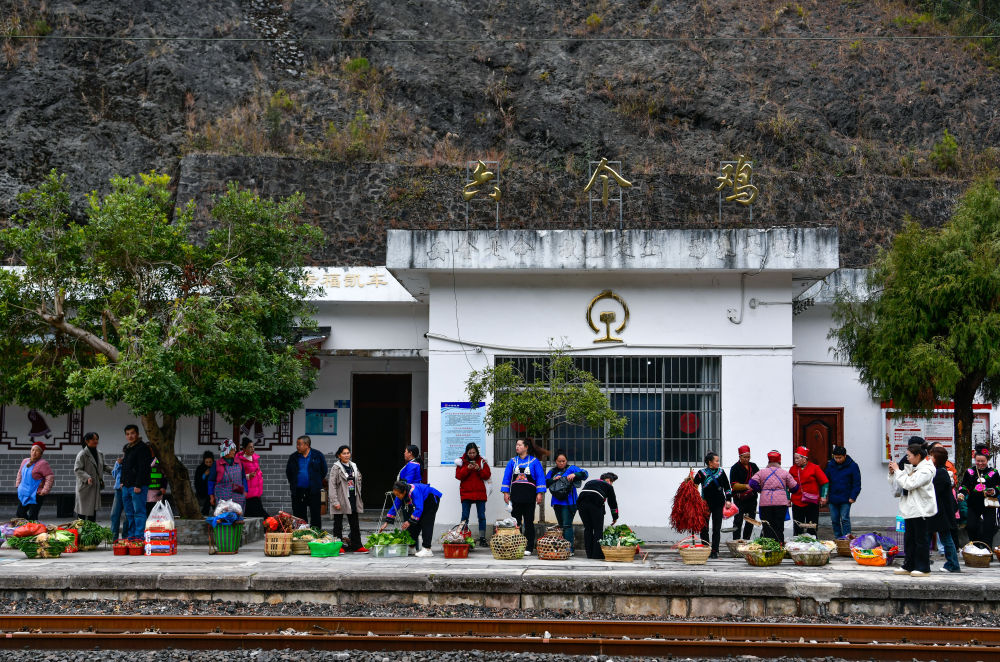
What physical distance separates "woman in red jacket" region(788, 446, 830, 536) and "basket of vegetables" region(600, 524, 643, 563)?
9.31 feet

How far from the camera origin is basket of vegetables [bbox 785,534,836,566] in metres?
Result: 12.3

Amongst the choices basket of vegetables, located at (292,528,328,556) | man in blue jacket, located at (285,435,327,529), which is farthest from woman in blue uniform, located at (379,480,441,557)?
man in blue jacket, located at (285,435,327,529)

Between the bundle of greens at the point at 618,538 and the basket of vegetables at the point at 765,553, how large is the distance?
57.6 inches

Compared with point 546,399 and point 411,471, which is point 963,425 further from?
point 411,471

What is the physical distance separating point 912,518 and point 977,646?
2862 millimetres

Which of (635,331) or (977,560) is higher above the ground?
(635,331)

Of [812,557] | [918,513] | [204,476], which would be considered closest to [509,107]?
[204,476]

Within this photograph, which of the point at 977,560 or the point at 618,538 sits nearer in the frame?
the point at 977,560

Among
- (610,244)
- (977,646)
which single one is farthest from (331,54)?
(977,646)

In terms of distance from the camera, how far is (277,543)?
12977 millimetres

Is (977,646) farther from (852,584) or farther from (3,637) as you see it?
(3,637)

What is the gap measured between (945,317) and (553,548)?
6.75 m

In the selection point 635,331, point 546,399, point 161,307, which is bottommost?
point 546,399

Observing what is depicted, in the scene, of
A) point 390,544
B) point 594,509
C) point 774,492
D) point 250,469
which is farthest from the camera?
point 250,469
